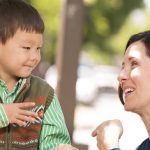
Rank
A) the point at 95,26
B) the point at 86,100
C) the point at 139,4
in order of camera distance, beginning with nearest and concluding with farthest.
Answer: the point at 95,26, the point at 86,100, the point at 139,4

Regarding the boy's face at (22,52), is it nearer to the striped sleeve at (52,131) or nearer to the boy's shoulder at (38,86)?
the boy's shoulder at (38,86)

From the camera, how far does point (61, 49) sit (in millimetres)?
7141

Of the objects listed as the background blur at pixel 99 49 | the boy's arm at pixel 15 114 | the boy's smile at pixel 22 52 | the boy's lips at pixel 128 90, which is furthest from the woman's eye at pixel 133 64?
the background blur at pixel 99 49

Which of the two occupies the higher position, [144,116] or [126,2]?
[126,2]

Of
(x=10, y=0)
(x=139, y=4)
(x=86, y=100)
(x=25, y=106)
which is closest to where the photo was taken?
(x=25, y=106)

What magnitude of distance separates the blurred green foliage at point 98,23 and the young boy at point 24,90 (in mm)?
16039

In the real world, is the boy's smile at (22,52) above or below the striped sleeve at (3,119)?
above

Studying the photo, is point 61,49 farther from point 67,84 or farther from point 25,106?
point 25,106

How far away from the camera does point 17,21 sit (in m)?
3.21

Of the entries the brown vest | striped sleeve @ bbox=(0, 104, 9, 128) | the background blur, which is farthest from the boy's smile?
the background blur

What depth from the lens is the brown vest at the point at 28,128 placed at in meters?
3.15

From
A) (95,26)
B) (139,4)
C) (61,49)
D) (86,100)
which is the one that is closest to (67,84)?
(61,49)

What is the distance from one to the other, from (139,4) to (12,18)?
23017mm

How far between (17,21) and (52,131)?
590 mm
